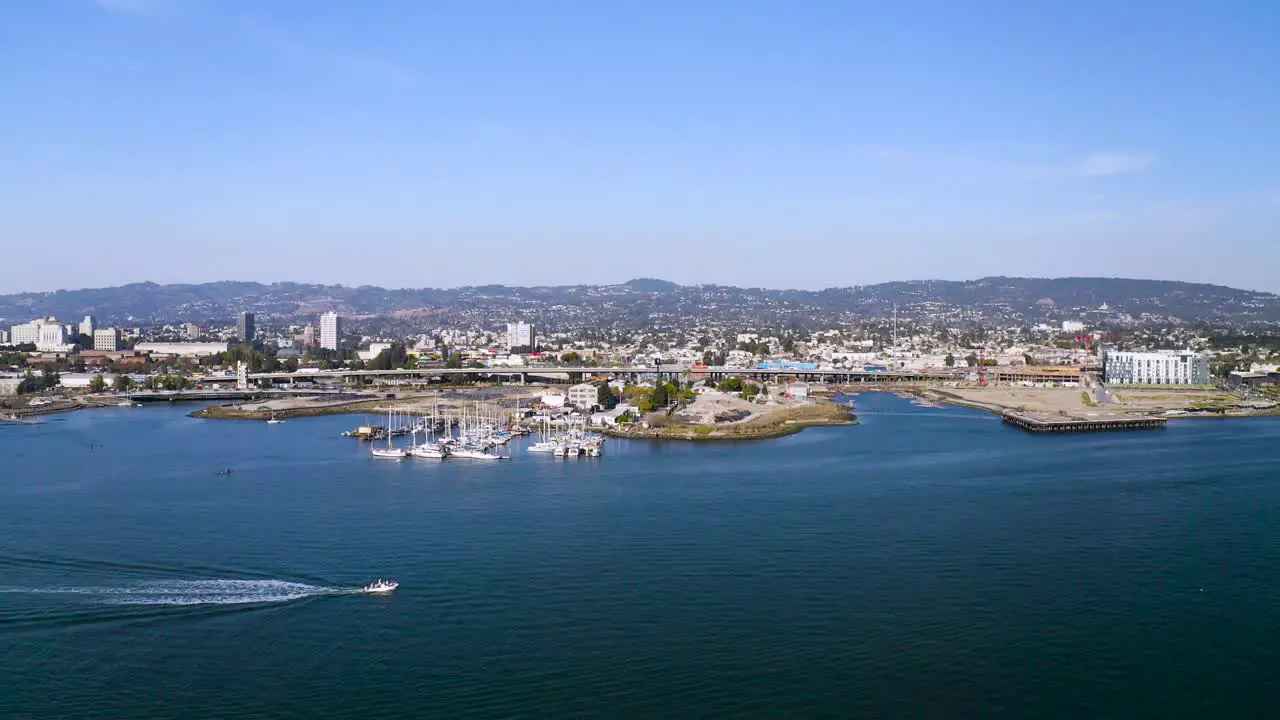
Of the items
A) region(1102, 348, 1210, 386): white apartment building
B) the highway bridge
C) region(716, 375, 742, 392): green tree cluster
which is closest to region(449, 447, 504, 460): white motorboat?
region(716, 375, 742, 392): green tree cluster

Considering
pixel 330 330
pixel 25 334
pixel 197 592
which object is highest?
pixel 330 330

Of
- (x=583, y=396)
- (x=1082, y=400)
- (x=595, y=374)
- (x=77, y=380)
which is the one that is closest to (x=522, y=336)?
(x=595, y=374)

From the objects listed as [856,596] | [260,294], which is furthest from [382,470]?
[260,294]

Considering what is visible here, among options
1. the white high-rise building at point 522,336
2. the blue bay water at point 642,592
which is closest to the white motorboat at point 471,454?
the blue bay water at point 642,592

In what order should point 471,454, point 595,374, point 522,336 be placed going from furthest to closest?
point 522,336, point 595,374, point 471,454

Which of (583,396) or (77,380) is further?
(77,380)

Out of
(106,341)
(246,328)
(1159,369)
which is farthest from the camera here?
(246,328)

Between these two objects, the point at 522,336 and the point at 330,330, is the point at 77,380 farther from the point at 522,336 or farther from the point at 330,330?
the point at 330,330

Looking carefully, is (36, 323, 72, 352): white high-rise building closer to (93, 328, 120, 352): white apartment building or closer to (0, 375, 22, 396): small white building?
(93, 328, 120, 352): white apartment building

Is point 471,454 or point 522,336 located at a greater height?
point 522,336
